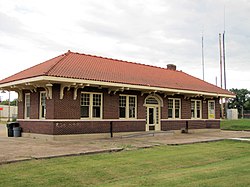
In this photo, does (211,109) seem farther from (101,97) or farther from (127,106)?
(101,97)

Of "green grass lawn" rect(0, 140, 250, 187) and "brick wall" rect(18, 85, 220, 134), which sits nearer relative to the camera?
"green grass lawn" rect(0, 140, 250, 187)

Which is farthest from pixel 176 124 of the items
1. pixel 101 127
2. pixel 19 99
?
pixel 19 99

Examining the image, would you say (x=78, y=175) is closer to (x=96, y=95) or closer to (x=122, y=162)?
(x=122, y=162)

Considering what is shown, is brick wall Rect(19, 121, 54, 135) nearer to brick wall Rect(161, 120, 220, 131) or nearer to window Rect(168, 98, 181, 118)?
brick wall Rect(161, 120, 220, 131)

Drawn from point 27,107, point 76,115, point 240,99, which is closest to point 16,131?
point 27,107

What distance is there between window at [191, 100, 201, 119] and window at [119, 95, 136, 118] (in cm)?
700

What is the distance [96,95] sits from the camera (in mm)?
21094

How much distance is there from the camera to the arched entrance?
24.6m

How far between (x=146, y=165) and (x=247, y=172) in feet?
10.6

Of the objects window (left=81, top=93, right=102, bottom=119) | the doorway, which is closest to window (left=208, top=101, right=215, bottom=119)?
the doorway

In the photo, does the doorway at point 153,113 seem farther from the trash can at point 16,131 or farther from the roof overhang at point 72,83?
the trash can at point 16,131

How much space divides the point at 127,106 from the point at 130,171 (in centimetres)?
1261

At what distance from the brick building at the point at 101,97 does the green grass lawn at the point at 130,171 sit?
21.2 ft

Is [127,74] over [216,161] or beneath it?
over
